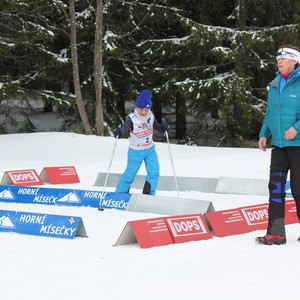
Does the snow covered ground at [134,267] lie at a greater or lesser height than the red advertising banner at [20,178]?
greater

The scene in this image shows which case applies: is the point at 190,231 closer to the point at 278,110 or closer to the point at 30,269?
the point at 278,110

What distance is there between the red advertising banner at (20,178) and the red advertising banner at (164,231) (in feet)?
17.5

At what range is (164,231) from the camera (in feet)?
22.1

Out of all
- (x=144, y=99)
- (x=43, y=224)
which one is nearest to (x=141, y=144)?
(x=144, y=99)

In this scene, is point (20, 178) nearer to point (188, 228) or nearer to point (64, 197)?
point (64, 197)

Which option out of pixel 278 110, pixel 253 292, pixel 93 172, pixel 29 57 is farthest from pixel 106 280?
pixel 29 57

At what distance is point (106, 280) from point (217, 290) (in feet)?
2.72

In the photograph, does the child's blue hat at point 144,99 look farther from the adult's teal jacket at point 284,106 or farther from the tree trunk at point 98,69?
the tree trunk at point 98,69

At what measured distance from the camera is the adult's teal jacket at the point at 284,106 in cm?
646

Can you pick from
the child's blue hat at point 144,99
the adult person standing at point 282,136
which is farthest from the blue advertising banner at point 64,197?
the adult person standing at point 282,136

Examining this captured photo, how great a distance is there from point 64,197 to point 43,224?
241cm

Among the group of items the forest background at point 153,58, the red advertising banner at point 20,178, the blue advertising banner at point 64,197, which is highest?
the blue advertising banner at point 64,197

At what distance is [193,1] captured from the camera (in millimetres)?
24766

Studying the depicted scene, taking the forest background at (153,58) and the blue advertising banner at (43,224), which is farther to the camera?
the forest background at (153,58)
